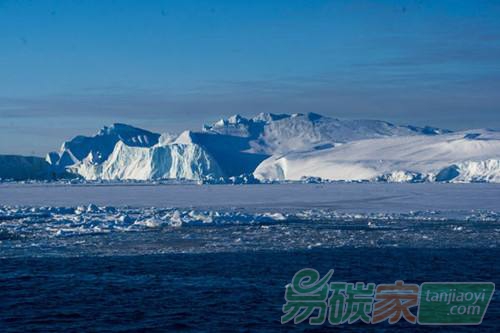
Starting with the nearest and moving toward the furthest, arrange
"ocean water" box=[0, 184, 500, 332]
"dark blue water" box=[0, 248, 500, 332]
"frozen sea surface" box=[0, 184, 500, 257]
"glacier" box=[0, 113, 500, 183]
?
"dark blue water" box=[0, 248, 500, 332]
"ocean water" box=[0, 184, 500, 332]
"frozen sea surface" box=[0, 184, 500, 257]
"glacier" box=[0, 113, 500, 183]

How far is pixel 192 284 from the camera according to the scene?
34.8 feet

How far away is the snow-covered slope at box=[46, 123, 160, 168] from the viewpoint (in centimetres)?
10631

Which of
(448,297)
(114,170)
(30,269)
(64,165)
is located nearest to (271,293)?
(448,297)

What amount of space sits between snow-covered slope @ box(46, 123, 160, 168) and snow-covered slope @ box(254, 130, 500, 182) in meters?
25.4

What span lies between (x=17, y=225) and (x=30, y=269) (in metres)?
8.21

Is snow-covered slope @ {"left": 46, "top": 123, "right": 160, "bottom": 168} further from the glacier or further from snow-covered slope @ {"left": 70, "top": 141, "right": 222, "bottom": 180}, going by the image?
snow-covered slope @ {"left": 70, "top": 141, "right": 222, "bottom": 180}

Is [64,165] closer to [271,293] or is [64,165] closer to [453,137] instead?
[453,137]

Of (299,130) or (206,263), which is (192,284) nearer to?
(206,263)

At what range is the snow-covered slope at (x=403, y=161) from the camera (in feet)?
213

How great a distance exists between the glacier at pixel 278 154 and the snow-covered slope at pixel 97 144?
0.47ft

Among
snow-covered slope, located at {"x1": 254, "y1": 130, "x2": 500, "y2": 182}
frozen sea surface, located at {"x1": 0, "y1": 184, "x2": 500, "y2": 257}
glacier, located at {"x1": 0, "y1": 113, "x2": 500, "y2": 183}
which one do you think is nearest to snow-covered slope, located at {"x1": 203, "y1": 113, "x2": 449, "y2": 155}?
glacier, located at {"x1": 0, "y1": 113, "x2": 500, "y2": 183}

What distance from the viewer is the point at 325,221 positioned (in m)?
20.9

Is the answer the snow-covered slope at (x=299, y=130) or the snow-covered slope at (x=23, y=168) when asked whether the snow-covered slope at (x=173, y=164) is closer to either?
the snow-covered slope at (x=23, y=168)

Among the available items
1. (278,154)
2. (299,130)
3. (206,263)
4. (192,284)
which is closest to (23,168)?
(278,154)
